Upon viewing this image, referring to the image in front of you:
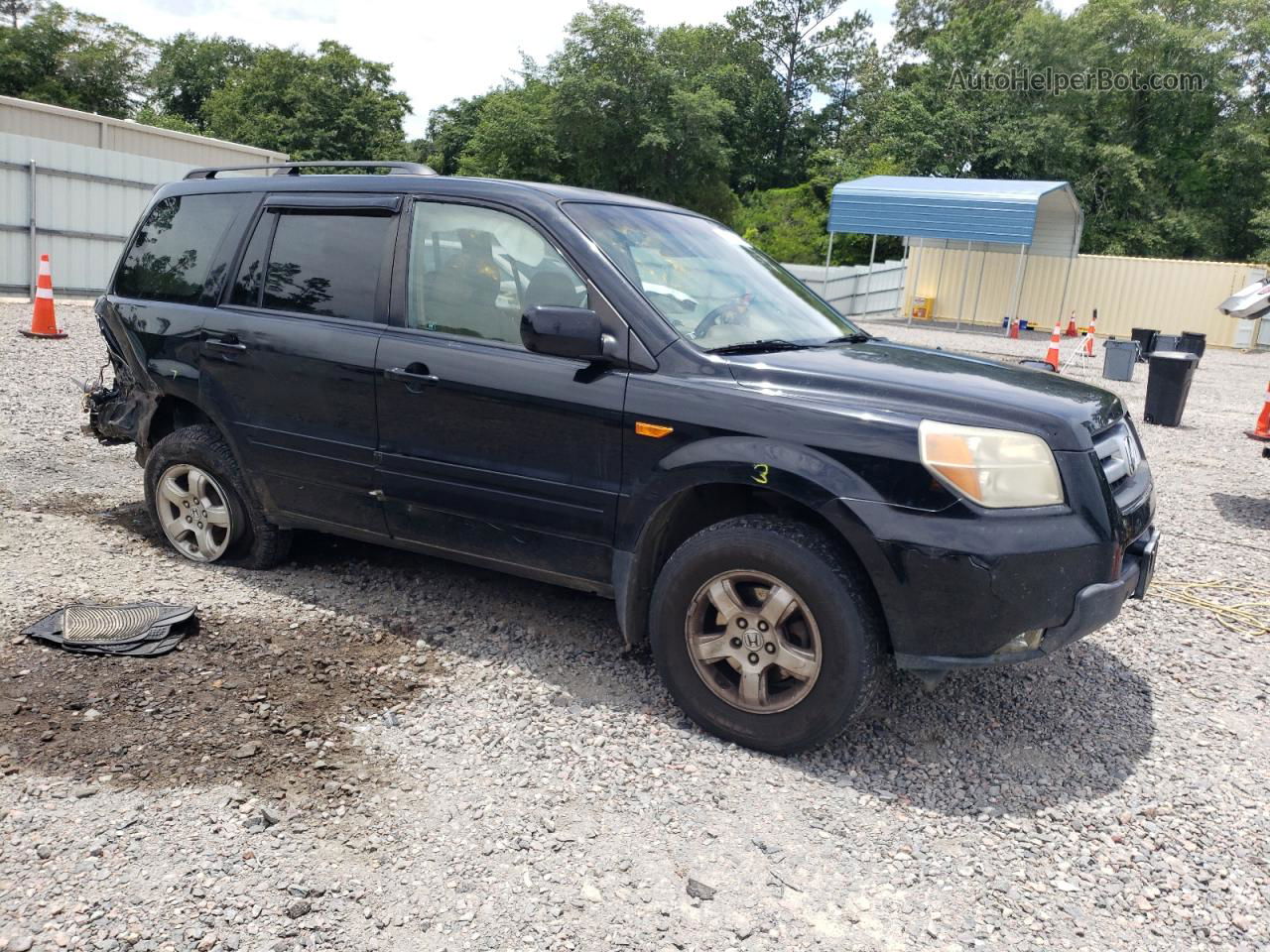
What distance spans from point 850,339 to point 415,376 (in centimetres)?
187

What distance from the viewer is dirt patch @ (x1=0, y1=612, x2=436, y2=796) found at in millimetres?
3217

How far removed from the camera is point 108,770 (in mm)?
3176

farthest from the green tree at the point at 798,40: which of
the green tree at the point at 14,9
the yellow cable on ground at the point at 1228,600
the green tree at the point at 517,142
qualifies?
the yellow cable on ground at the point at 1228,600

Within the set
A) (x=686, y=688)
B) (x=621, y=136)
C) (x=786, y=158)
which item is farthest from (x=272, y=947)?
(x=786, y=158)

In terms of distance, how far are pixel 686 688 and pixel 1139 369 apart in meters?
19.1

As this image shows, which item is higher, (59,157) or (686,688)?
(59,157)

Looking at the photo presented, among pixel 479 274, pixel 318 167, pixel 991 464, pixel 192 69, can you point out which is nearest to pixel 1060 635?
pixel 991 464

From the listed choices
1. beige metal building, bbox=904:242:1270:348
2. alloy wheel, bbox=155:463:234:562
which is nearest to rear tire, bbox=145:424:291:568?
alloy wheel, bbox=155:463:234:562

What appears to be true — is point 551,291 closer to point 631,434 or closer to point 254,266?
point 631,434

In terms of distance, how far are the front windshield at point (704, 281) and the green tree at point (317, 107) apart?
5270 cm

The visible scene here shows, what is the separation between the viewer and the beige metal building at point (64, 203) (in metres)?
15.8

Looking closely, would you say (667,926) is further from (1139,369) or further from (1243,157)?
(1243,157)

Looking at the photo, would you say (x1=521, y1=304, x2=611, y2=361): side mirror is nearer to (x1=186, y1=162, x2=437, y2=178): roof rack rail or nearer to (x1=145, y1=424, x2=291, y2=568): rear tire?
(x1=186, y1=162, x2=437, y2=178): roof rack rail

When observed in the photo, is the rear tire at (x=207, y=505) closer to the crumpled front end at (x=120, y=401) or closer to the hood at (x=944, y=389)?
the crumpled front end at (x=120, y=401)
